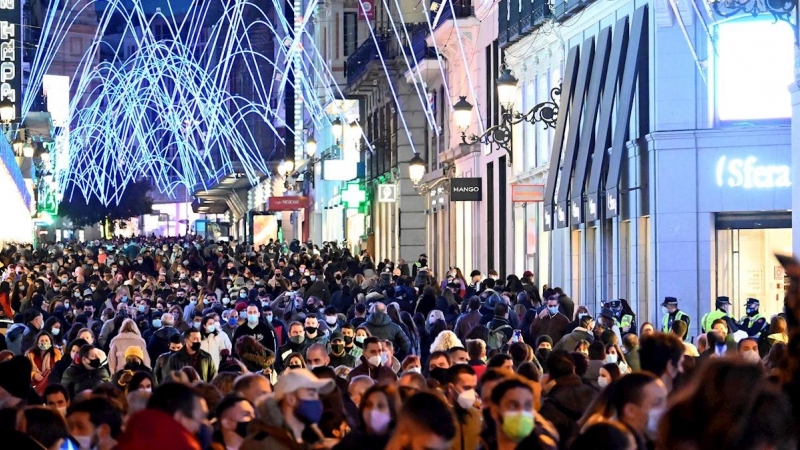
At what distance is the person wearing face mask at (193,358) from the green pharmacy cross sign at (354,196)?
4710 centimetres

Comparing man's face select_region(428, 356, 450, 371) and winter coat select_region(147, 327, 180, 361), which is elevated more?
man's face select_region(428, 356, 450, 371)

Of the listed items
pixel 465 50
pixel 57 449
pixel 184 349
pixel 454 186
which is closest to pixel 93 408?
pixel 57 449

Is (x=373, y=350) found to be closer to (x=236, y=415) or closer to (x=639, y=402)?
(x=236, y=415)

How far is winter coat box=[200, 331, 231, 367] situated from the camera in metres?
17.7

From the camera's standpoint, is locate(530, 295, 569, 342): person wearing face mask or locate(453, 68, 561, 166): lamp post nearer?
locate(530, 295, 569, 342): person wearing face mask

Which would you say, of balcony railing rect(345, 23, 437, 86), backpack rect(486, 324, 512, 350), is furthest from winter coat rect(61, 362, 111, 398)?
balcony railing rect(345, 23, 437, 86)

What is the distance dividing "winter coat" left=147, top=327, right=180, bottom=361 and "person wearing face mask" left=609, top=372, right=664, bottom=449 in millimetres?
11272

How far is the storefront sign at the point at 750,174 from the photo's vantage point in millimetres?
25516

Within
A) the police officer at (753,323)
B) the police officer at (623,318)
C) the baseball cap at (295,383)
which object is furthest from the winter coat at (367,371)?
the police officer at (623,318)

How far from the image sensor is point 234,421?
857 cm

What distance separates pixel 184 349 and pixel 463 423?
24.9 ft

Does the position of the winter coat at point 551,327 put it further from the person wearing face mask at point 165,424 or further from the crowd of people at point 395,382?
the person wearing face mask at point 165,424

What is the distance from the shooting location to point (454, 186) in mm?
40188

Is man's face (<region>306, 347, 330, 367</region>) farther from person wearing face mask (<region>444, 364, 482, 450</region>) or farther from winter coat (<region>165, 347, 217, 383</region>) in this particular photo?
person wearing face mask (<region>444, 364, 482, 450</region>)
